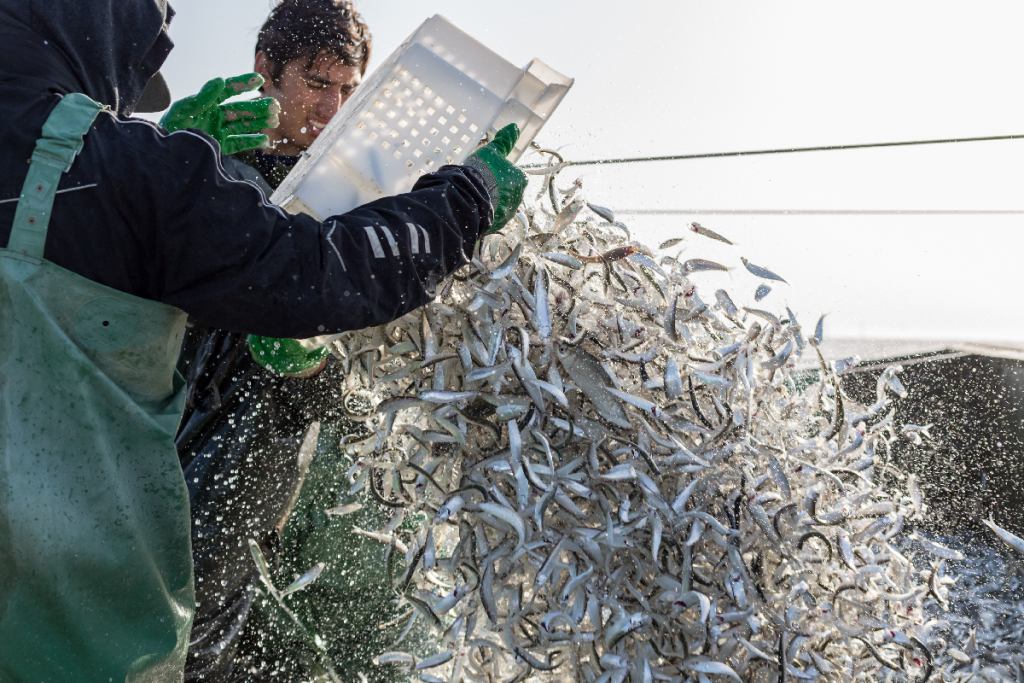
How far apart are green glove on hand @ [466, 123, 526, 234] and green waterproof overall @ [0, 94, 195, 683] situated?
71cm

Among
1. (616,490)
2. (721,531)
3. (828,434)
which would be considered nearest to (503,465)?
(616,490)

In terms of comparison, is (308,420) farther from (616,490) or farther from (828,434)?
(828,434)

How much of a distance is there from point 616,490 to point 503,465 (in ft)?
0.75

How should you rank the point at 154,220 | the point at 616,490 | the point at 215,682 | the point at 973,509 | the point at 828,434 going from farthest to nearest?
the point at 973,509
the point at 215,682
the point at 828,434
the point at 616,490
the point at 154,220

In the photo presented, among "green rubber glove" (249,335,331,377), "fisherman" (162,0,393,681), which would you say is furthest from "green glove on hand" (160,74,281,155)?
"green rubber glove" (249,335,331,377)

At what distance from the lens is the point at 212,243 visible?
1.15 metres

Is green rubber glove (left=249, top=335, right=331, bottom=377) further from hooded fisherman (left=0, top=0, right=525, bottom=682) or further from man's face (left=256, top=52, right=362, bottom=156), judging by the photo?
man's face (left=256, top=52, right=362, bottom=156)

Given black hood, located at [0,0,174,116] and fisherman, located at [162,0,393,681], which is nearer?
black hood, located at [0,0,174,116]

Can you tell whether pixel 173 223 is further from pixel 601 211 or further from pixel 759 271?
pixel 759 271

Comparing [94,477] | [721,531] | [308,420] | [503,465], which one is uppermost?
[721,531]

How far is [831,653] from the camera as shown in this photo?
52.7 inches

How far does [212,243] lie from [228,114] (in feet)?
2.53

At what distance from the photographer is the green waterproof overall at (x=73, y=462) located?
3.76 ft

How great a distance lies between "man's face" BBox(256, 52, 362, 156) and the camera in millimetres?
2594
